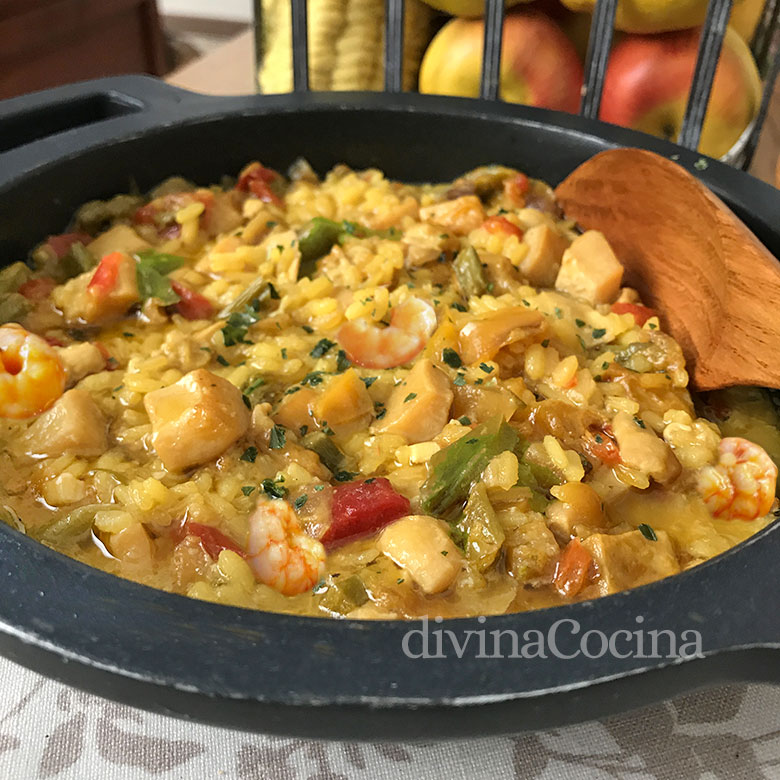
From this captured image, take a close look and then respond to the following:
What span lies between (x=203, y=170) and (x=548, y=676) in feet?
4.82

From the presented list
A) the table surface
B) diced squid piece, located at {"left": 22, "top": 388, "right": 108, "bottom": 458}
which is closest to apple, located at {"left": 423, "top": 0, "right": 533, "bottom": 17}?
diced squid piece, located at {"left": 22, "top": 388, "right": 108, "bottom": 458}

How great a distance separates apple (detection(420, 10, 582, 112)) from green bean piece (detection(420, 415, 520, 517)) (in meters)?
1.38

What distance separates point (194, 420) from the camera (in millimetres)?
1199

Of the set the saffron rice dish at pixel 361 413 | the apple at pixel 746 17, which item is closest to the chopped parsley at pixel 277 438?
the saffron rice dish at pixel 361 413

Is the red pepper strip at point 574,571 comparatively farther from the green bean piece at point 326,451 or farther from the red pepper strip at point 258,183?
the red pepper strip at point 258,183

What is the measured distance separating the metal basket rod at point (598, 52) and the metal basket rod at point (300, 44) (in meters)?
0.65

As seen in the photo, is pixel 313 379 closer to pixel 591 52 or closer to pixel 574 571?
A: pixel 574 571

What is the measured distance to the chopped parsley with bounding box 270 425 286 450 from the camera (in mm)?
1265

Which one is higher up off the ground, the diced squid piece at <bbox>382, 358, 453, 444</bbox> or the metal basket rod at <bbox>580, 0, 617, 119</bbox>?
the metal basket rod at <bbox>580, 0, 617, 119</bbox>

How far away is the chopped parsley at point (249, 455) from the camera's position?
1256 mm

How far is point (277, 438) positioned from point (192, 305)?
17.7 inches

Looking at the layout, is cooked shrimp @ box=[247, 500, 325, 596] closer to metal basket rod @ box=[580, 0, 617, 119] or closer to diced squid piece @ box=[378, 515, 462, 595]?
diced squid piece @ box=[378, 515, 462, 595]

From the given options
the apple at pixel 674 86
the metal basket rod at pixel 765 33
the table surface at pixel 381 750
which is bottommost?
the table surface at pixel 381 750

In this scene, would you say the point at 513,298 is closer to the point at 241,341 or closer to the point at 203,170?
the point at 241,341
